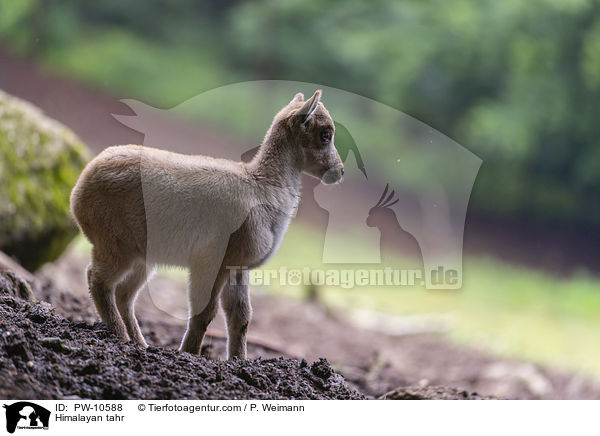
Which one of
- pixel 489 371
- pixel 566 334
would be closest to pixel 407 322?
pixel 489 371

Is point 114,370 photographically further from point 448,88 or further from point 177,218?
point 448,88

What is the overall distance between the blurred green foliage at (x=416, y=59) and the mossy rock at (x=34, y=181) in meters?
0.33

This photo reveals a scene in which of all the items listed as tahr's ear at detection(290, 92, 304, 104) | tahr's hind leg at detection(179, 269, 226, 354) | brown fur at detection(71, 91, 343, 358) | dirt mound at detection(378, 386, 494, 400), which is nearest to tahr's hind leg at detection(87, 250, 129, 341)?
brown fur at detection(71, 91, 343, 358)

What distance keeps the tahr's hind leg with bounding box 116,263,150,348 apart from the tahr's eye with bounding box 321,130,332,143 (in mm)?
794

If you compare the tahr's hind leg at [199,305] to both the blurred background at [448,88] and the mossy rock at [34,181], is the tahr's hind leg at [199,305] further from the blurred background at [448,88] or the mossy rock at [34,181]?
the mossy rock at [34,181]

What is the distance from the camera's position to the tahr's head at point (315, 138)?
239 cm

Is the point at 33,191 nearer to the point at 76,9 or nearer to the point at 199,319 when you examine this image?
the point at 76,9

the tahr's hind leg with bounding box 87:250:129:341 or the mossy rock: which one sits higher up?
the mossy rock

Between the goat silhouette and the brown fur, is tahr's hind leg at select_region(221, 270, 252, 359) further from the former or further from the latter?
the goat silhouette

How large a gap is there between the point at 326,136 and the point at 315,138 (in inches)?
1.6

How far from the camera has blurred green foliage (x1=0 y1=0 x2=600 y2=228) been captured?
342 cm
